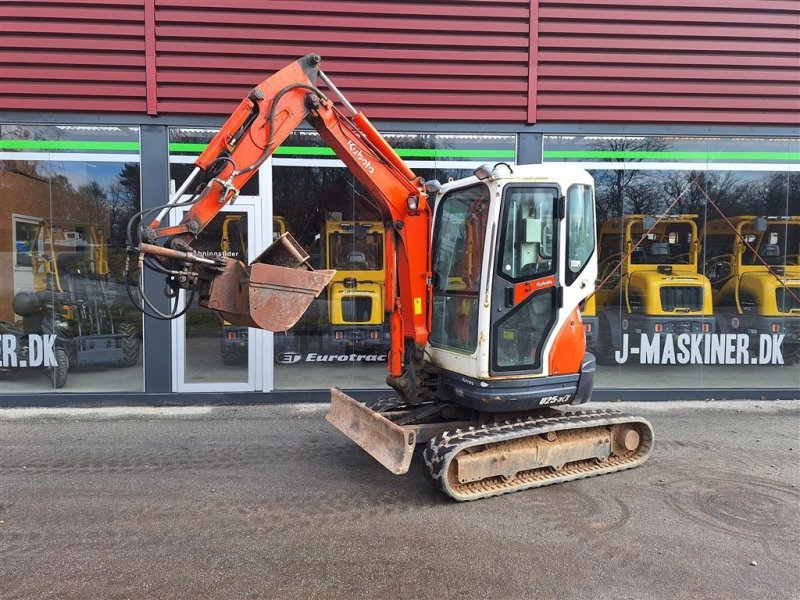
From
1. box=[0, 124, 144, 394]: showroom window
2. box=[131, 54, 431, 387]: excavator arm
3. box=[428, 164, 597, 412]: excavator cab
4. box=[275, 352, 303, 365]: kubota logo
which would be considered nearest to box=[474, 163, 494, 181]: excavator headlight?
box=[428, 164, 597, 412]: excavator cab

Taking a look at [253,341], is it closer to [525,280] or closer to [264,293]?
[264,293]

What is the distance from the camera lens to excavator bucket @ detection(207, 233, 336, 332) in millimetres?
3509

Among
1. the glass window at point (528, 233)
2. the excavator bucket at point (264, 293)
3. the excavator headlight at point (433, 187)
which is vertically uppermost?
the excavator headlight at point (433, 187)

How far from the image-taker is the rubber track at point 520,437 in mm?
3750

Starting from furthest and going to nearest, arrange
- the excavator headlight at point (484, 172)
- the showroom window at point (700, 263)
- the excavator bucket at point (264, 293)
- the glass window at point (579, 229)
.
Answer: the showroom window at point (700, 263) → the glass window at point (579, 229) → the excavator headlight at point (484, 172) → the excavator bucket at point (264, 293)

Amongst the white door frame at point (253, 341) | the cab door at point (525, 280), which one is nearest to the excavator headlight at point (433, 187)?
the cab door at point (525, 280)

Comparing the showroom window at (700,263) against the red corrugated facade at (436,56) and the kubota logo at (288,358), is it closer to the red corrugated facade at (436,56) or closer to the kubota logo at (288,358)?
the red corrugated facade at (436,56)

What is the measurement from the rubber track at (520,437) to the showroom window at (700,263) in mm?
2817

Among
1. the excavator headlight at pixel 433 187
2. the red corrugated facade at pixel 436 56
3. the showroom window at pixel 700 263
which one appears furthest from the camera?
the showroom window at pixel 700 263

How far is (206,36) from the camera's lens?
653cm

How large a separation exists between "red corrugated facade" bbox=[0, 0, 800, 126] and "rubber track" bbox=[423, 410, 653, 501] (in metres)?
4.26

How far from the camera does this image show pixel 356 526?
3.52m

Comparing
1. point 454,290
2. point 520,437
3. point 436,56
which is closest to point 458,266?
point 454,290

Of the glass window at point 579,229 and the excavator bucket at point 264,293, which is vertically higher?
the glass window at point 579,229
